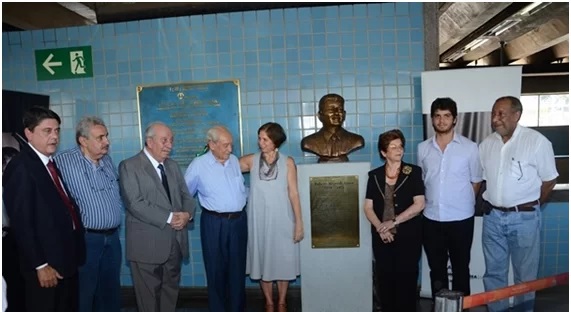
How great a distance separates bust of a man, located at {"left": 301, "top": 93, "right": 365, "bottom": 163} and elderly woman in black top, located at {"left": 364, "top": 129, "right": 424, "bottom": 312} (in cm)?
42

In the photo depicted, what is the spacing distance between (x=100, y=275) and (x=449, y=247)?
223 centimetres

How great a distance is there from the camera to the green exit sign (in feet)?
12.3

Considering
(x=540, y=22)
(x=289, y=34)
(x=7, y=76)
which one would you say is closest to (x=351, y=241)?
(x=289, y=34)

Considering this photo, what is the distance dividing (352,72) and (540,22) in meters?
2.88

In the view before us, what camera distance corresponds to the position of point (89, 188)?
2.37 meters

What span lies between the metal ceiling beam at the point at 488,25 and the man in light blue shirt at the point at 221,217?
3.52 m

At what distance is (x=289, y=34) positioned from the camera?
138 inches

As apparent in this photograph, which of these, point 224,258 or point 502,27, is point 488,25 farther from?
point 224,258

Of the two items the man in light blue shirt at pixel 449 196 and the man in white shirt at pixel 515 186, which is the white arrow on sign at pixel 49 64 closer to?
the man in light blue shirt at pixel 449 196

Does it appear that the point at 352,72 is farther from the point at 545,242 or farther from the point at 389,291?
the point at 545,242

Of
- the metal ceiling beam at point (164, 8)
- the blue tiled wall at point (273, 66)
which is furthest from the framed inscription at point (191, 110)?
the metal ceiling beam at point (164, 8)

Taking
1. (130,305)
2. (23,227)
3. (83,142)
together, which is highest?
(83,142)

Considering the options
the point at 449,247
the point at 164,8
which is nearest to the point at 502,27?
the point at 449,247

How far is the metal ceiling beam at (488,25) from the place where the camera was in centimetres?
437
